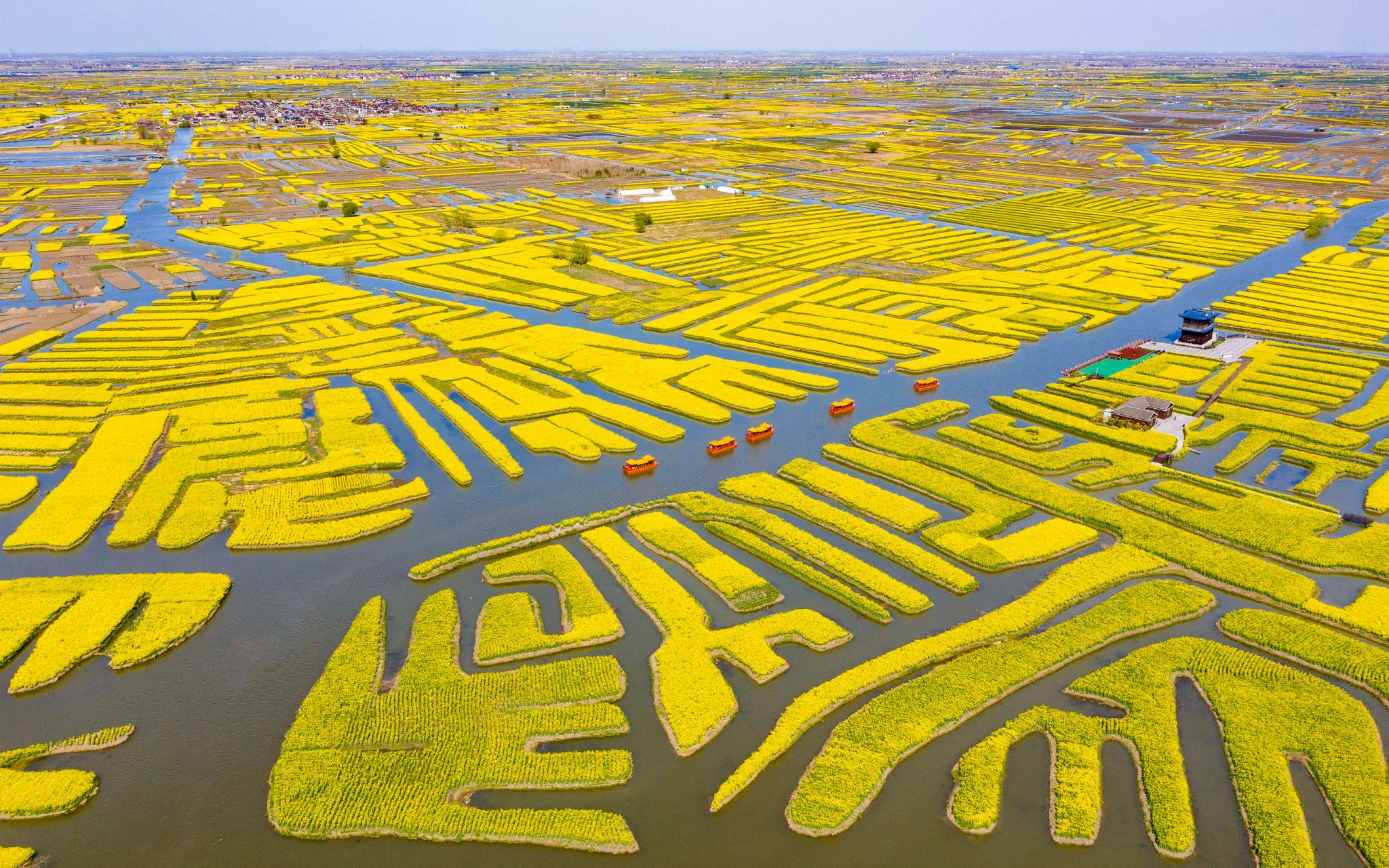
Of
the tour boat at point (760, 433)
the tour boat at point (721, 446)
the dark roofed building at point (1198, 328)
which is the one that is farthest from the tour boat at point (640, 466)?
the dark roofed building at point (1198, 328)

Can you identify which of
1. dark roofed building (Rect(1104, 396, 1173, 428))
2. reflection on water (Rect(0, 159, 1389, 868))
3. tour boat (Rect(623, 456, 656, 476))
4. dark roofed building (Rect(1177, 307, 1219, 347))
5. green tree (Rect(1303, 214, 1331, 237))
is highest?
green tree (Rect(1303, 214, 1331, 237))

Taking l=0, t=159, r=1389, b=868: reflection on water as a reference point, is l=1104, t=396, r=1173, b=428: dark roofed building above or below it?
above

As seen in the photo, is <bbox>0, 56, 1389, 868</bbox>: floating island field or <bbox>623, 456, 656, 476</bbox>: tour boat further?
<bbox>623, 456, 656, 476</bbox>: tour boat

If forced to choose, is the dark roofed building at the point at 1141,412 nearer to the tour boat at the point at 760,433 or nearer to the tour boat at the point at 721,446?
the tour boat at the point at 760,433

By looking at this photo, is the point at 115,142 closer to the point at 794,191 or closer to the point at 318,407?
the point at 794,191

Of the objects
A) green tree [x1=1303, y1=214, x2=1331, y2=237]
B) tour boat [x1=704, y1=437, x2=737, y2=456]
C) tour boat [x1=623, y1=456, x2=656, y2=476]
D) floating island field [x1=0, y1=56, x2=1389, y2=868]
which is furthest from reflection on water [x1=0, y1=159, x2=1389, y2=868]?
green tree [x1=1303, y1=214, x2=1331, y2=237]

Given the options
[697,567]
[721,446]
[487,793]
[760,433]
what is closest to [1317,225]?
[760,433]

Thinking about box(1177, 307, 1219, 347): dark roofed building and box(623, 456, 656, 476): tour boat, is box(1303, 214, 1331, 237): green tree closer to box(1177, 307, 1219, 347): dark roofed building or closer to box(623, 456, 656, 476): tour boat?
box(1177, 307, 1219, 347): dark roofed building
